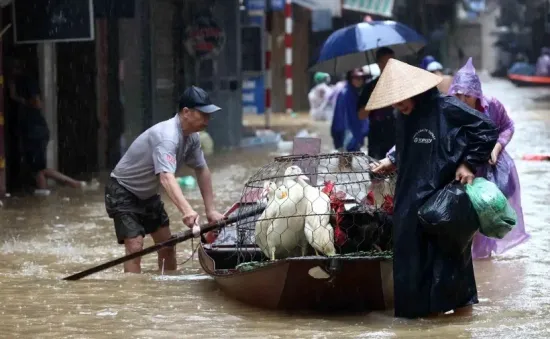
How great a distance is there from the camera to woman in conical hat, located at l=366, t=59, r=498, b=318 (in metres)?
6.53

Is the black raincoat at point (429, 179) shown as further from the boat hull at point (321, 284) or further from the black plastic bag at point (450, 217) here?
the boat hull at point (321, 284)

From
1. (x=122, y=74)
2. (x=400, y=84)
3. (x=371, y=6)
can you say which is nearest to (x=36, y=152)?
(x=122, y=74)

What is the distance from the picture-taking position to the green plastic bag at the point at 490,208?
6414mm

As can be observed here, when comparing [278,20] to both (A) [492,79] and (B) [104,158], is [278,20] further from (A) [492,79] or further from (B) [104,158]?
(A) [492,79]

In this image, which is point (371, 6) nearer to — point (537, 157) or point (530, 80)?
point (530, 80)

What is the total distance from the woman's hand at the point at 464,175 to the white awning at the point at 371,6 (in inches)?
976

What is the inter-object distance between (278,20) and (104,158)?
14222 mm

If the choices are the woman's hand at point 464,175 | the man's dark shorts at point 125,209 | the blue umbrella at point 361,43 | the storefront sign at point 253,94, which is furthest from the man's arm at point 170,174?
the storefront sign at point 253,94

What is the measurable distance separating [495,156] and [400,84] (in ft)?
7.28

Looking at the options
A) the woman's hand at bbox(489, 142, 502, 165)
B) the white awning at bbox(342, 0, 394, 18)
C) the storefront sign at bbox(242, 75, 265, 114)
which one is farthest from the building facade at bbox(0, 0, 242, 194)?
the white awning at bbox(342, 0, 394, 18)

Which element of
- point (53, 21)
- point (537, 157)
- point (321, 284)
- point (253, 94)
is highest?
point (53, 21)

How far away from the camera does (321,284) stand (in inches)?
269

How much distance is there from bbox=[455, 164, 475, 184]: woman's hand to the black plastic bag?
0.03 m

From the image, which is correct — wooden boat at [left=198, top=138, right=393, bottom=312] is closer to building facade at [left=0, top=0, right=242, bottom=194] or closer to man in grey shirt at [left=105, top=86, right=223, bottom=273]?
man in grey shirt at [left=105, top=86, right=223, bottom=273]
